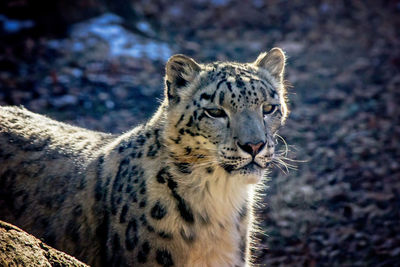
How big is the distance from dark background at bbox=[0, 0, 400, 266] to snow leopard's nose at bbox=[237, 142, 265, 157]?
245cm

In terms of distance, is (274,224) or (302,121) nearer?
(274,224)

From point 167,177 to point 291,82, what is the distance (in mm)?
8423

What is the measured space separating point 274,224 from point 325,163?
2.28 meters

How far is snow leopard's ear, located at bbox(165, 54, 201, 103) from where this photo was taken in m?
5.33

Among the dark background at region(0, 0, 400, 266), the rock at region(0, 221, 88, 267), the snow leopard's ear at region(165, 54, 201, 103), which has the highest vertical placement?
the dark background at region(0, 0, 400, 266)

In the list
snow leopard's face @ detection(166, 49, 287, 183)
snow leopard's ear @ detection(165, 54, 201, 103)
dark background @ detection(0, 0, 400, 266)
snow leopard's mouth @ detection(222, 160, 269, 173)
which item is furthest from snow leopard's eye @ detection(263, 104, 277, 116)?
dark background @ detection(0, 0, 400, 266)

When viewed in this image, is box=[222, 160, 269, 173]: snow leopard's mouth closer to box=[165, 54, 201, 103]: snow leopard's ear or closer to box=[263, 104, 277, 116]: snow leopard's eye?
box=[263, 104, 277, 116]: snow leopard's eye

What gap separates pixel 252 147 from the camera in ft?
15.4

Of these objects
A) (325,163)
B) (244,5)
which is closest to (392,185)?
(325,163)

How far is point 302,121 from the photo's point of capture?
1136 cm

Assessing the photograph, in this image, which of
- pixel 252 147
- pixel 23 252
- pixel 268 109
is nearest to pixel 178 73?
pixel 268 109

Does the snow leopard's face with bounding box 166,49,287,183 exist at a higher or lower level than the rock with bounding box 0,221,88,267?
higher

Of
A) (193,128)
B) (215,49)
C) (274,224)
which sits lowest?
(193,128)

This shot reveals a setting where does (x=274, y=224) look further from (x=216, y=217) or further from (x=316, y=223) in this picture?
(x=216, y=217)
